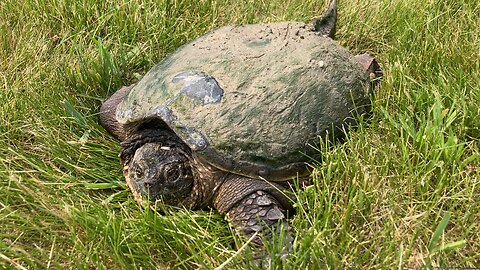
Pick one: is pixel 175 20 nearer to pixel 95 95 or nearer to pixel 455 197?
pixel 95 95

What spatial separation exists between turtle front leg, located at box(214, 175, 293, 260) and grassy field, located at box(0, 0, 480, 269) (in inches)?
2.8

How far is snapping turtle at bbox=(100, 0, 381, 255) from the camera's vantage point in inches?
78.6

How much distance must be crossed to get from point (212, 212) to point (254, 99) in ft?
1.48

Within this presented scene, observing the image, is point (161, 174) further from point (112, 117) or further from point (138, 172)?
point (112, 117)

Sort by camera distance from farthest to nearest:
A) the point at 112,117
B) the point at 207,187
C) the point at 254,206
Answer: the point at 112,117 < the point at 207,187 < the point at 254,206

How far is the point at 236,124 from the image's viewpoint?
79.5 inches

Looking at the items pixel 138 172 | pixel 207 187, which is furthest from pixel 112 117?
pixel 207 187

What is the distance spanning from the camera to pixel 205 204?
212 cm

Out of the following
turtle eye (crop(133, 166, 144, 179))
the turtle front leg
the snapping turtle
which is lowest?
the turtle front leg

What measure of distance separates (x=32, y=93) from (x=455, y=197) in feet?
5.88

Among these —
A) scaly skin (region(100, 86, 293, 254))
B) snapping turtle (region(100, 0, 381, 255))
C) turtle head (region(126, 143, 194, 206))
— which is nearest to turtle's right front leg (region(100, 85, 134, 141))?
snapping turtle (region(100, 0, 381, 255))

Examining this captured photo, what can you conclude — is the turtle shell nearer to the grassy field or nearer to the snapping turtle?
the snapping turtle

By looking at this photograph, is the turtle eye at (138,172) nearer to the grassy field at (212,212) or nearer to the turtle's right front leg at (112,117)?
the grassy field at (212,212)

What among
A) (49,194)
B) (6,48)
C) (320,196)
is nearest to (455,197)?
(320,196)
